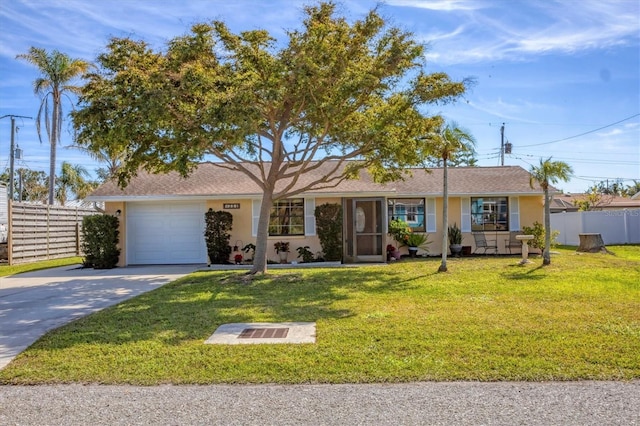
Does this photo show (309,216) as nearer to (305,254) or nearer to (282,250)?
(305,254)

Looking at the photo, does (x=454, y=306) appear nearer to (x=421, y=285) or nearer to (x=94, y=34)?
(x=421, y=285)

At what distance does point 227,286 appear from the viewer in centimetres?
1091

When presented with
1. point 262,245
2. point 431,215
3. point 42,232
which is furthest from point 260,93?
point 42,232

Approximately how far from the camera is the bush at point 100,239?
15.1 metres

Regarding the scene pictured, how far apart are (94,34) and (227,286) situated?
7.12 m

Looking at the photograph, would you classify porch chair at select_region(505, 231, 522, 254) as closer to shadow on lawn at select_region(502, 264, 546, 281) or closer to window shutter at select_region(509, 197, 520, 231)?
window shutter at select_region(509, 197, 520, 231)

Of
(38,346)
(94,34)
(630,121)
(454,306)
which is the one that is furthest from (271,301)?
(630,121)

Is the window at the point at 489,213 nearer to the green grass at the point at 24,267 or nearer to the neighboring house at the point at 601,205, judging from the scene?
the green grass at the point at 24,267

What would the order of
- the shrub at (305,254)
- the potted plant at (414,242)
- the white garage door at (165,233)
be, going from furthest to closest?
the potted plant at (414,242) < the white garage door at (165,233) < the shrub at (305,254)

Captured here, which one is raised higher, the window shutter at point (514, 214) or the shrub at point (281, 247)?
the window shutter at point (514, 214)

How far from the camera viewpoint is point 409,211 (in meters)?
17.7

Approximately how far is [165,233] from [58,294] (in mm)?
6483

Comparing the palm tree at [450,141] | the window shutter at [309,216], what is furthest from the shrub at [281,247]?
the palm tree at [450,141]

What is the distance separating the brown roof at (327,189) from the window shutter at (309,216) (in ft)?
1.73
